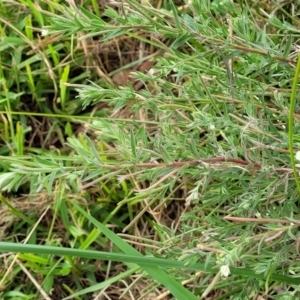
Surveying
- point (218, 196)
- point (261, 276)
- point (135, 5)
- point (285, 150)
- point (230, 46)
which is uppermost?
point (135, 5)

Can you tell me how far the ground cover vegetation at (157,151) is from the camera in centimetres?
104

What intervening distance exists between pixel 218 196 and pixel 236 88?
0.22 m

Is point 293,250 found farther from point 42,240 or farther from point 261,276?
point 42,240

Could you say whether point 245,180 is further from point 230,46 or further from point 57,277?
point 57,277

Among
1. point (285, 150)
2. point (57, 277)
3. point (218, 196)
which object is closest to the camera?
point (285, 150)

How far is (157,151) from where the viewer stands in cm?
104

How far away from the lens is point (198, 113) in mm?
1066

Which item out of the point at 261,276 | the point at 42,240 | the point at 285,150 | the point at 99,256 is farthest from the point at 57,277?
the point at 285,150

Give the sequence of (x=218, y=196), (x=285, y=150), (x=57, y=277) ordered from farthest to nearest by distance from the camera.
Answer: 1. (x=57, y=277)
2. (x=218, y=196)
3. (x=285, y=150)

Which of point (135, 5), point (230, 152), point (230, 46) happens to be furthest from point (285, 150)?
point (135, 5)

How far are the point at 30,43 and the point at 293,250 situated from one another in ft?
3.48

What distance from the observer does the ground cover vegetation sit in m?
1.04

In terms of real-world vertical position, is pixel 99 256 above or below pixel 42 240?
above

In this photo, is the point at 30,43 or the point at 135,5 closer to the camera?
the point at 135,5
